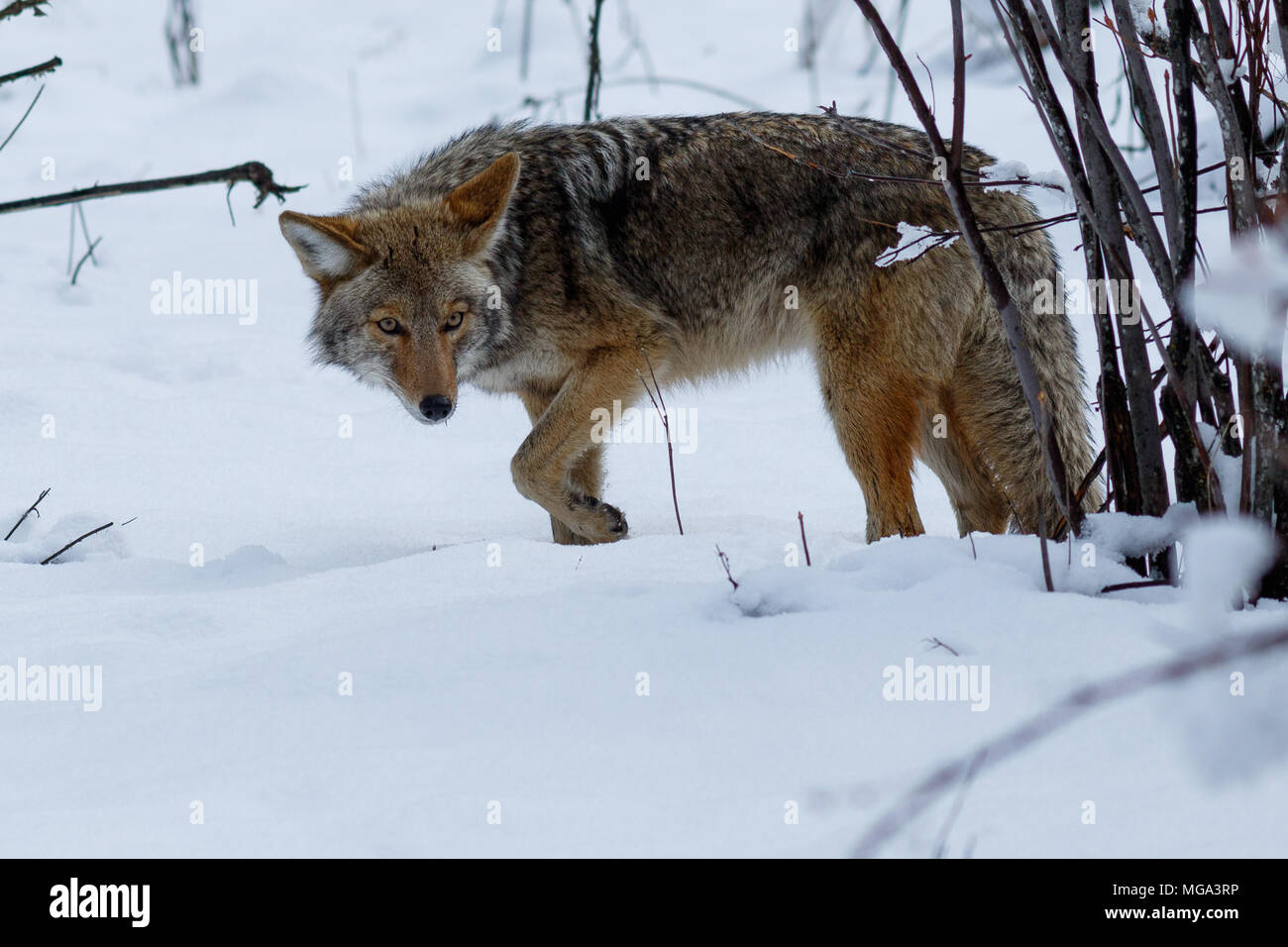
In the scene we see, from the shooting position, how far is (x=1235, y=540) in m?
0.90

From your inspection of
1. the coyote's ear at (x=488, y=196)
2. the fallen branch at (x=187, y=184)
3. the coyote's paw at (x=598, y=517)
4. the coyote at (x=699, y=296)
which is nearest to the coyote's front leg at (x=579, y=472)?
the coyote at (x=699, y=296)

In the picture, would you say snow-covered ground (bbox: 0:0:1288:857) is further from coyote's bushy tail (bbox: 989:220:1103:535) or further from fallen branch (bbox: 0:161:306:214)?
fallen branch (bbox: 0:161:306:214)

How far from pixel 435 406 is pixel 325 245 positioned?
2.77ft

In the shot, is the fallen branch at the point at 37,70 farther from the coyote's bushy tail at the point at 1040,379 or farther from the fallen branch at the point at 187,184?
the coyote's bushy tail at the point at 1040,379

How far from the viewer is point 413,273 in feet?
16.4

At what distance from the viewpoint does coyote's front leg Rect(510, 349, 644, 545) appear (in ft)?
16.9

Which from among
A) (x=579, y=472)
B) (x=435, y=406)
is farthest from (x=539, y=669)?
(x=579, y=472)

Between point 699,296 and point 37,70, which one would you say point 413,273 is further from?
point 37,70

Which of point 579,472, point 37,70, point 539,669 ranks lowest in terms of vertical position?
point 539,669
